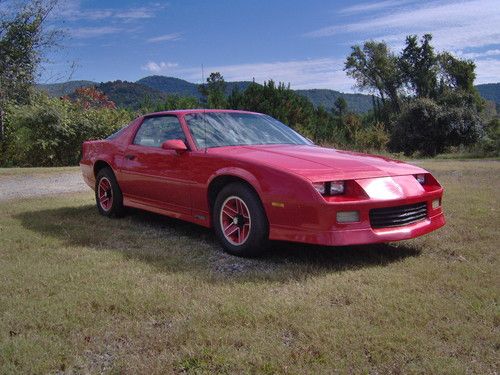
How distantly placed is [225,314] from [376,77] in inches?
2864

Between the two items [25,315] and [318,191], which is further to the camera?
[318,191]

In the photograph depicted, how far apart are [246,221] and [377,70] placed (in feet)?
232

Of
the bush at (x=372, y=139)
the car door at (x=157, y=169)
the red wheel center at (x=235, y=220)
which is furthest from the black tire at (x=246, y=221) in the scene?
the bush at (x=372, y=139)

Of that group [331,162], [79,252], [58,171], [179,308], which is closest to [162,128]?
[79,252]

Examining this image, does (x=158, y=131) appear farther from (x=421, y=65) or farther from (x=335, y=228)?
(x=421, y=65)

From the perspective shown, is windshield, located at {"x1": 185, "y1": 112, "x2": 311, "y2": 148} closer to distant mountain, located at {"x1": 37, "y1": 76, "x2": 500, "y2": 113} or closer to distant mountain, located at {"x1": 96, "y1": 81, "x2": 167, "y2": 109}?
distant mountain, located at {"x1": 37, "y1": 76, "x2": 500, "y2": 113}

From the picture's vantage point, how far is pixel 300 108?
1384 inches

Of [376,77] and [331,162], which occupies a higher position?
[376,77]

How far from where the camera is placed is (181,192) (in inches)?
198

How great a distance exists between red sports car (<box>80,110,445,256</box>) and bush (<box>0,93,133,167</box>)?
11.0 m

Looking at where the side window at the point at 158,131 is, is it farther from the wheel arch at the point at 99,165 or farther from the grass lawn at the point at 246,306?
the grass lawn at the point at 246,306

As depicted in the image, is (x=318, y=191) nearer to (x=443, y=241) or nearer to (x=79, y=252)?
(x=443, y=241)

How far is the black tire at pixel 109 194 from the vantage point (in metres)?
6.15

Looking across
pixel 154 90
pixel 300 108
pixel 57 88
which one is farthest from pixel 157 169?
pixel 154 90
